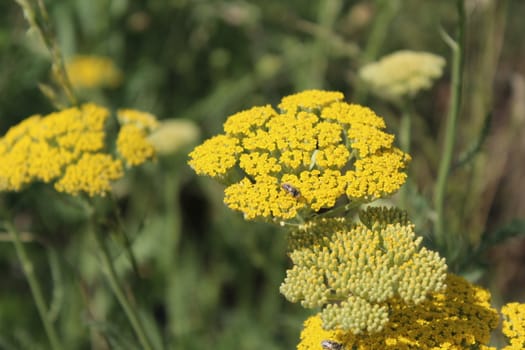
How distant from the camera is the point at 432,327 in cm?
238

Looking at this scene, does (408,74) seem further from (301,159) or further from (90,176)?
(90,176)

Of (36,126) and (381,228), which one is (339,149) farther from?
(36,126)

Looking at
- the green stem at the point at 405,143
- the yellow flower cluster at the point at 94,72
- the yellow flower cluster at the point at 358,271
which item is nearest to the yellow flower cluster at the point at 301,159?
the yellow flower cluster at the point at 358,271

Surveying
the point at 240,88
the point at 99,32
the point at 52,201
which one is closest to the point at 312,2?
the point at 240,88

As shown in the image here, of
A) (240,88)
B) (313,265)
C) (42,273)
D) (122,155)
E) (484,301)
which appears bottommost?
(313,265)

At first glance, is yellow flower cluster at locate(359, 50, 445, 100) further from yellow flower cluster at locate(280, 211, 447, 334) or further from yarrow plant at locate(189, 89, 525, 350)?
yellow flower cluster at locate(280, 211, 447, 334)

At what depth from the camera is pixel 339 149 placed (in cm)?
248

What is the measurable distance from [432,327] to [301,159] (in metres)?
0.78

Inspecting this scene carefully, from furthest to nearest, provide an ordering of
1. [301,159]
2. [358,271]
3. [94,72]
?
[94,72], [301,159], [358,271]

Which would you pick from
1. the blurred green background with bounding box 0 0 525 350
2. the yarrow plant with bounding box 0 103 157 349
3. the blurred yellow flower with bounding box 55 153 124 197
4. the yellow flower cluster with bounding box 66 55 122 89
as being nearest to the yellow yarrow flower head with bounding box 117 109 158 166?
the yarrow plant with bounding box 0 103 157 349

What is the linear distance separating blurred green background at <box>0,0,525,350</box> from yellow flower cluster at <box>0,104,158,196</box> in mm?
1537

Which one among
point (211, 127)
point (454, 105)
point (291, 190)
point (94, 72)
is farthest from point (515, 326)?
point (94, 72)

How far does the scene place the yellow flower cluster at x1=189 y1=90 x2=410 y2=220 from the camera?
2367mm

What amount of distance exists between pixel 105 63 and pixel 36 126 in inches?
134
